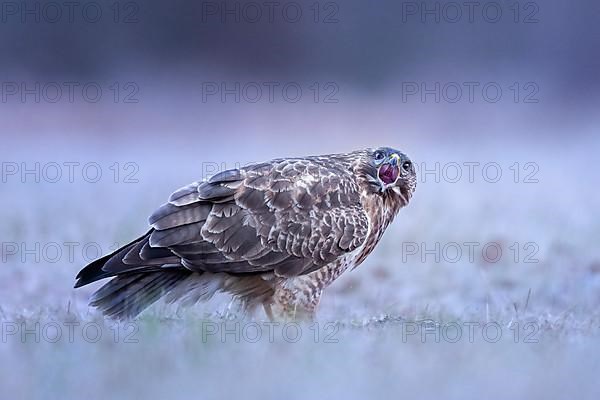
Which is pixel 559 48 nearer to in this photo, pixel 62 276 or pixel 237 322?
pixel 62 276

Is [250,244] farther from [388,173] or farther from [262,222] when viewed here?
[388,173]

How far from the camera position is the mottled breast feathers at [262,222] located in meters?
6.92

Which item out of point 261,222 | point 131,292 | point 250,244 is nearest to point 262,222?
point 261,222

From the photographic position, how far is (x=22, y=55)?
19.3 metres

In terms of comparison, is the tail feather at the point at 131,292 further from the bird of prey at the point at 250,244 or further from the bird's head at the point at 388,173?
the bird's head at the point at 388,173

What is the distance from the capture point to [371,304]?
27.7ft

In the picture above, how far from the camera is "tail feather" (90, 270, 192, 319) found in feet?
22.7

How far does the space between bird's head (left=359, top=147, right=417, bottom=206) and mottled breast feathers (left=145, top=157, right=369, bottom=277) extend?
0.21m

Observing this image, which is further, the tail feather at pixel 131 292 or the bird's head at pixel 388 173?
the bird's head at pixel 388 173

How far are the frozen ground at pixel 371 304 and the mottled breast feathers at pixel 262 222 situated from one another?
350 mm

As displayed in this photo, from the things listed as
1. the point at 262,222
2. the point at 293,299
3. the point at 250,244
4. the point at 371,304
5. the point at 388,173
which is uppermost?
the point at 388,173

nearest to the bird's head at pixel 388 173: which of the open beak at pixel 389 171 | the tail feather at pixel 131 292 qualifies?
the open beak at pixel 389 171

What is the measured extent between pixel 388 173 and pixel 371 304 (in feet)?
4.10

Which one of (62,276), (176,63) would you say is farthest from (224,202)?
(176,63)
